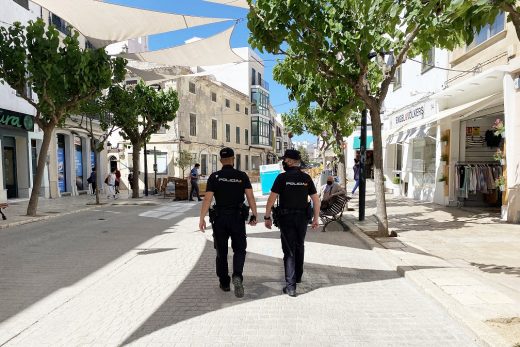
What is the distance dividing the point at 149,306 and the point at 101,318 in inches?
20.2

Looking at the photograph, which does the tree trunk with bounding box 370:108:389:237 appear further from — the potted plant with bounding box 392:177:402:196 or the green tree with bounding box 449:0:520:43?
the potted plant with bounding box 392:177:402:196

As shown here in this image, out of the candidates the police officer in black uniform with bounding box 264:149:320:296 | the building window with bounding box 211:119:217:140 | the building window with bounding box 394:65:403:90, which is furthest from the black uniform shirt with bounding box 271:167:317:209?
the building window with bounding box 211:119:217:140

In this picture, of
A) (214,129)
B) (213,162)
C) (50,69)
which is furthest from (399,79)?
(213,162)

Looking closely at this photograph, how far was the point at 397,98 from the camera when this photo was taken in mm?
→ 18328

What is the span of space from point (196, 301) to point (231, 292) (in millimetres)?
501

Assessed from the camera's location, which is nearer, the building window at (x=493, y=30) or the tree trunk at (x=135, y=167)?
the building window at (x=493, y=30)

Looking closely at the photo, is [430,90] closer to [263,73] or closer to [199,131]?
[199,131]

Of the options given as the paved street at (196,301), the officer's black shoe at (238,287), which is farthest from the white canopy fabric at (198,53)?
the officer's black shoe at (238,287)

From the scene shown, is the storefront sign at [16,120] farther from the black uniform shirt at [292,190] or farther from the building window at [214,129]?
the building window at [214,129]

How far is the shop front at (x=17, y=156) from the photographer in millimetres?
16797

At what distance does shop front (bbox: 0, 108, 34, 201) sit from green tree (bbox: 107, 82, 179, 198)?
13.2 ft

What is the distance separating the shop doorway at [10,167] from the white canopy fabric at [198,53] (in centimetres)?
832

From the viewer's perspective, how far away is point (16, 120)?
16641 mm

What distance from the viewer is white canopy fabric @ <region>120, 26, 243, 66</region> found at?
1242 centimetres
